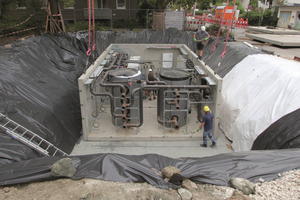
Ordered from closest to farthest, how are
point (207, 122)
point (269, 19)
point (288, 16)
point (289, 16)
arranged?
point (207, 122)
point (289, 16)
point (288, 16)
point (269, 19)

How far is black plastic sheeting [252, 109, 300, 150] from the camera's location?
617cm

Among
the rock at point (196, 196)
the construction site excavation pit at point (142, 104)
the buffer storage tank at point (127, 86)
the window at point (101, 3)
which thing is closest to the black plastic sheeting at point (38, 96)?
the construction site excavation pit at point (142, 104)

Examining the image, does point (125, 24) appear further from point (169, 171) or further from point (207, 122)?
point (169, 171)

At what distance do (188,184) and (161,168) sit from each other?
2.73 feet

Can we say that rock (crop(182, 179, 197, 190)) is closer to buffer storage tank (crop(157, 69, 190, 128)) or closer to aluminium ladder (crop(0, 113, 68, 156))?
buffer storage tank (crop(157, 69, 190, 128))

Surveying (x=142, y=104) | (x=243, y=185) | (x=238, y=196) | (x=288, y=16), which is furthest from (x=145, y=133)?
(x=288, y=16)

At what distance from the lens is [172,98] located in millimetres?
8648

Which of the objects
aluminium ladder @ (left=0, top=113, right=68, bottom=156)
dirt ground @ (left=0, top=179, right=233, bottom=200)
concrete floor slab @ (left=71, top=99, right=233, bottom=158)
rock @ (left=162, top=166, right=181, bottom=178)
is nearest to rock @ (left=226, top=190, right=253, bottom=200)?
dirt ground @ (left=0, top=179, right=233, bottom=200)

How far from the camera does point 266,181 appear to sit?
16.0ft

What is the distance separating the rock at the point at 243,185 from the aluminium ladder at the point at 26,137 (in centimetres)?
506

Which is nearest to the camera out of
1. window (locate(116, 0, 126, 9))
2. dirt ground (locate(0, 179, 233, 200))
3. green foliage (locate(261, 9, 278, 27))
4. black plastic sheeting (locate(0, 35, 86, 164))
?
dirt ground (locate(0, 179, 233, 200))

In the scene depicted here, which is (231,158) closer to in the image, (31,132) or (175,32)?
(31,132)

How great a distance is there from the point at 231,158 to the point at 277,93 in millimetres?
3992

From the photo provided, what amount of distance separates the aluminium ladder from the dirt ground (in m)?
1.88
